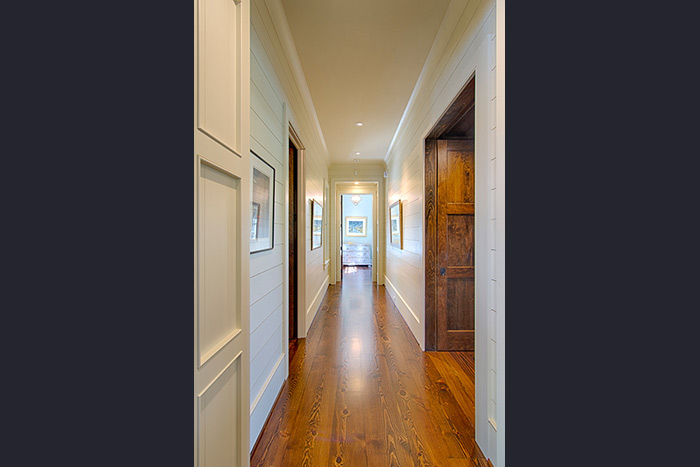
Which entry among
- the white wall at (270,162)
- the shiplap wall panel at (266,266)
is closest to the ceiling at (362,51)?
the white wall at (270,162)

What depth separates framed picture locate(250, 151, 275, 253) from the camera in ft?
5.58

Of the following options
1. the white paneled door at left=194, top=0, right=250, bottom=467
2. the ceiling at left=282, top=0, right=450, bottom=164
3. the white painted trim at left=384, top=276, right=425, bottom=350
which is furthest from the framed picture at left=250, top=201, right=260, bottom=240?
the white painted trim at left=384, top=276, right=425, bottom=350

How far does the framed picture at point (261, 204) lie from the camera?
5.58ft

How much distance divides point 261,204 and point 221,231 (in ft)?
3.11

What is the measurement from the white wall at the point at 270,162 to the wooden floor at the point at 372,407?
0.67 ft

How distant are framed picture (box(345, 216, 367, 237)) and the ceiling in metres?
8.21

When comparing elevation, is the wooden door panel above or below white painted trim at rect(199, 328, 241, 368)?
above

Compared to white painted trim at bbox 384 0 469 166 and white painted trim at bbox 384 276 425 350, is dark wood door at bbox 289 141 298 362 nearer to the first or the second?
white painted trim at bbox 384 276 425 350

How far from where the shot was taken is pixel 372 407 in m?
2.12

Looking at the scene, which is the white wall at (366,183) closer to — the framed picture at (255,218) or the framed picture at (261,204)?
the framed picture at (261,204)

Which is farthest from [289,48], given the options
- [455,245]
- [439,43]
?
[455,245]
